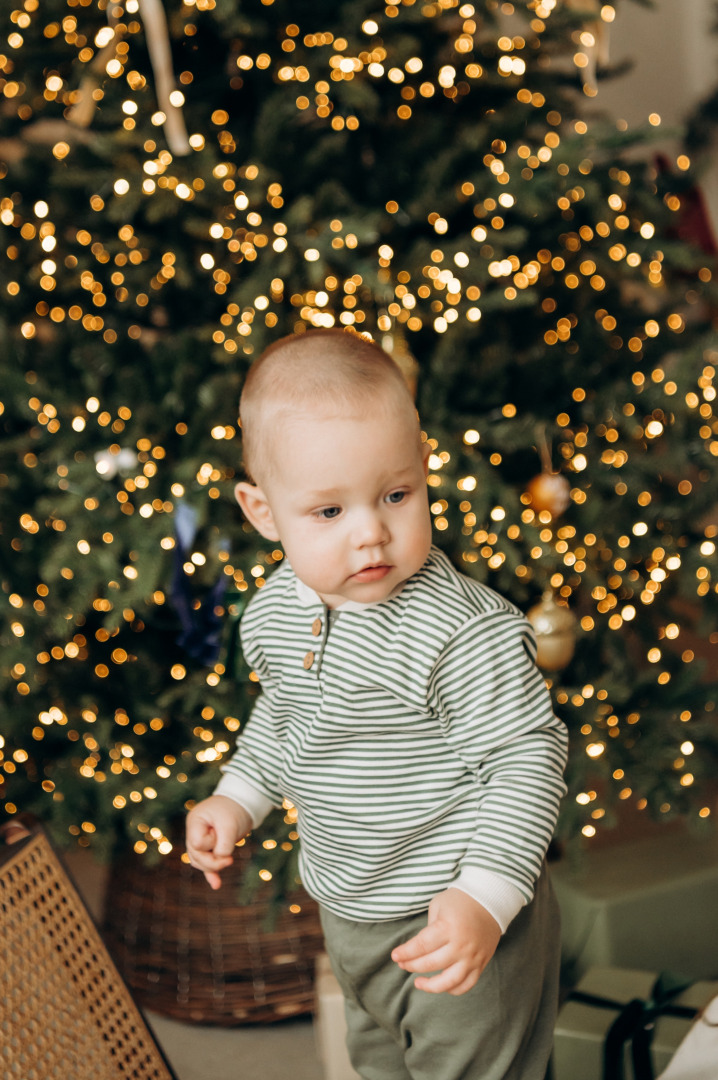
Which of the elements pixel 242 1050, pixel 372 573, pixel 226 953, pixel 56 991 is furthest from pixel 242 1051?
pixel 372 573

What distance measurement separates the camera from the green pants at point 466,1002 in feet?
2.97

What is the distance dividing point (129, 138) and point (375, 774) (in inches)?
45.5

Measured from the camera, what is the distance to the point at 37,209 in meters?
1.63

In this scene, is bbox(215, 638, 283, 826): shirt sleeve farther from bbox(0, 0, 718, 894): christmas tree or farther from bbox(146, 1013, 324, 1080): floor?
bbox(146, 1013, 324, 1080): floor

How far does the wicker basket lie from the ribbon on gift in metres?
0.68

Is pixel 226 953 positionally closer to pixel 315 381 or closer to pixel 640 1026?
pixel 640 1026

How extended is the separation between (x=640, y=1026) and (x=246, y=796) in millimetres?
679

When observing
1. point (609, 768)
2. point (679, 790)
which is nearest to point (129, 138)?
point (609, 768)

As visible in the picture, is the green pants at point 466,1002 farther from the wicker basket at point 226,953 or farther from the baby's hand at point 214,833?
the wicker basket at point 226,953

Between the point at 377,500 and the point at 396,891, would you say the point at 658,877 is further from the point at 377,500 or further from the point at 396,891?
the point at 377,500

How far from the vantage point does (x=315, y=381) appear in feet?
2.73

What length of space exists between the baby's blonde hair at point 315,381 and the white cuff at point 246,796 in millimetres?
370

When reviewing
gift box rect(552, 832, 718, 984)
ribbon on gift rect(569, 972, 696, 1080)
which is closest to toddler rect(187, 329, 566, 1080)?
ribbon on gift rect(569, 972, 696, 1080)

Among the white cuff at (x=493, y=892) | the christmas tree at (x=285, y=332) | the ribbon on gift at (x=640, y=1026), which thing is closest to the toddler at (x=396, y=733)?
the white cuff at (x=493, y=892)
